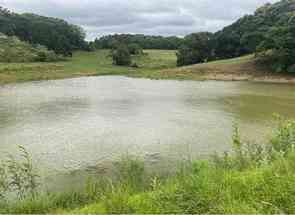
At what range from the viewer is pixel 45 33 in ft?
293

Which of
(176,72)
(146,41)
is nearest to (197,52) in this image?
(176,72)

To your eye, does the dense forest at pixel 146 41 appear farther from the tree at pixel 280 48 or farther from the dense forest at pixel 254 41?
the tree at pixel 280 48

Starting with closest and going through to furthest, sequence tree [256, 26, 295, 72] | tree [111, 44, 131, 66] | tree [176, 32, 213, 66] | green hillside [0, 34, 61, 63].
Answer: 1. tree [256, 26, 295, 72]
2. tree [176, 32, 213, 66]
3. green hillside [0, 34, 61, 63]
4. tree [111, 44, 131, 66]

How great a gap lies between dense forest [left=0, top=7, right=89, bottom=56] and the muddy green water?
53.1m

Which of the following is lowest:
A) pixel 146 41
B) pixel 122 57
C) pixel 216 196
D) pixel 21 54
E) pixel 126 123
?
pixel 126 123

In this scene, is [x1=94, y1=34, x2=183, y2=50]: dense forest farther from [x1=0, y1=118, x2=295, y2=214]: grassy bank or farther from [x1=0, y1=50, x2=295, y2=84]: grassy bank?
[x1=0, y1=118, x2=295, y2=214]: grassy bank

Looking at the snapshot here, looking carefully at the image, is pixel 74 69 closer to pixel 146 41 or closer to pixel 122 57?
pixel 122 57

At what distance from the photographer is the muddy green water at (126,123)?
13.2m

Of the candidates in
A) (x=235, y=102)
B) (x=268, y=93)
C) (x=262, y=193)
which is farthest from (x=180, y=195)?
(x=268, y=93)

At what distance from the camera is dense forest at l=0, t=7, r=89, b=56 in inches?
3324

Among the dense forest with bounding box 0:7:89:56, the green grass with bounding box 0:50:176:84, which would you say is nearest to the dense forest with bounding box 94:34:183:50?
the dense forest with bounding box 0:7:89:56

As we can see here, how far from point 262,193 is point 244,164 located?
2.67m

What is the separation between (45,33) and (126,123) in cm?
7523

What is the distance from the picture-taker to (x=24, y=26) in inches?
3674
